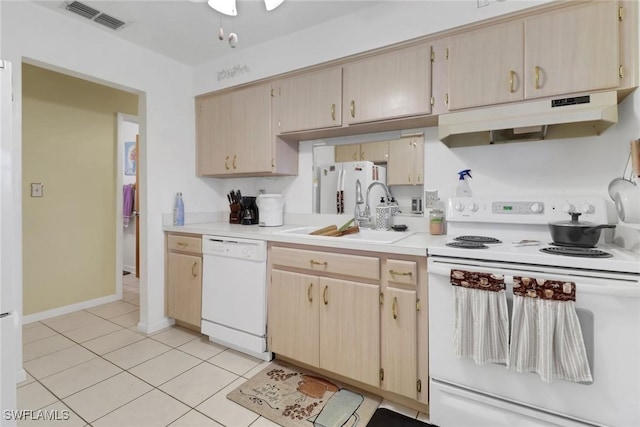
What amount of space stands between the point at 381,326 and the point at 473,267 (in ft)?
1.96

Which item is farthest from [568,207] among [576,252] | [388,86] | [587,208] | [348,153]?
[348,153]

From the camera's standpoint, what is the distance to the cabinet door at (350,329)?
5.51 feet

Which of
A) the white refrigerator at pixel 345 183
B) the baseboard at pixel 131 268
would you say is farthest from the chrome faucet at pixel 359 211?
the baseboard at pixel 131 268

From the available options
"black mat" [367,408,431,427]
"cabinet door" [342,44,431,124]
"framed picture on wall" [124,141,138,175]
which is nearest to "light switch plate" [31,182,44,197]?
"framed picture on wall" [124,141,138,175]

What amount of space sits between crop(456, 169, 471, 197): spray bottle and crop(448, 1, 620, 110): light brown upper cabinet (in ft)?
1.37

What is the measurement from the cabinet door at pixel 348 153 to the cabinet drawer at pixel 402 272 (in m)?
1.08

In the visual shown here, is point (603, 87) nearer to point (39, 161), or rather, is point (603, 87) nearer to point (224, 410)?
point (224, 410)

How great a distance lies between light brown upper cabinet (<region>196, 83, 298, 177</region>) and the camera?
2555 millimetres

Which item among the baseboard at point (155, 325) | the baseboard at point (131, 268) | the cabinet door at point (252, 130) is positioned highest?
the cabinet door at point (252, 130)

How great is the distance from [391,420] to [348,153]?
71.1 inches

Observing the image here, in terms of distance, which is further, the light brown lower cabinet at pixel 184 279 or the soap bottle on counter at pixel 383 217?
the light brown lower cabinet at pixel 184 279

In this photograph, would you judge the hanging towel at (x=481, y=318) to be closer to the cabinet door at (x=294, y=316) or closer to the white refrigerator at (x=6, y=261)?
the cabinet door at (x=294, y=316)

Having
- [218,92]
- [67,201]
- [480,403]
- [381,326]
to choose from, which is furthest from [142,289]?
[480,403]

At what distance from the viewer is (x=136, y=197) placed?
14.6 ft
